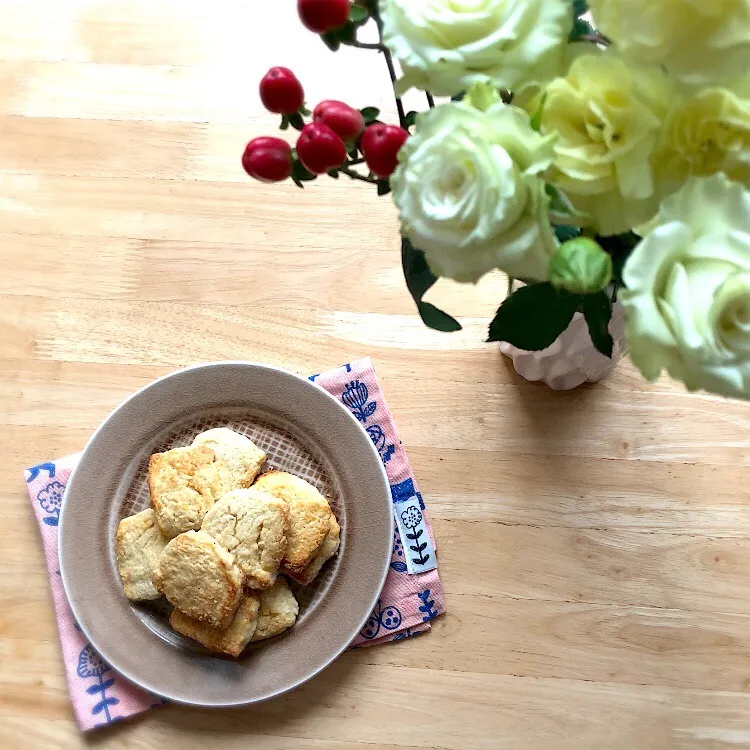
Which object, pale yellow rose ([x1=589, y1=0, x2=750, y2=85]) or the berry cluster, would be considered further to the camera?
the berry cluster

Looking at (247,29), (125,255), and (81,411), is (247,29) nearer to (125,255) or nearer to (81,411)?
(125,255)

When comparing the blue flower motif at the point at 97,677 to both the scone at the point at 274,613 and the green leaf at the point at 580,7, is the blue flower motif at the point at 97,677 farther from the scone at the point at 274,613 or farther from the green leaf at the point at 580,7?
the green leaf at the point at 580,7

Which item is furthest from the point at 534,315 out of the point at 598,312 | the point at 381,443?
A: the point at 381,443

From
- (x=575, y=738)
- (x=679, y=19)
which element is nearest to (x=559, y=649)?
(x=575, y=738)

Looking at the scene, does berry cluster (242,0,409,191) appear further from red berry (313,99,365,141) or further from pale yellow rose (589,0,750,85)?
pale yellow rose (589,0,750,85)

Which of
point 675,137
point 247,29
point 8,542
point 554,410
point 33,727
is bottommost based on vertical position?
point 33,727

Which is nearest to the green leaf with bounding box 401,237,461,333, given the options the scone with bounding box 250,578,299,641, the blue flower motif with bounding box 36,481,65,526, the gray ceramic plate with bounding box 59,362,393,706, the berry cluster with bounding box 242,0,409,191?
the berry cluster with bounding box 242,0,409,191

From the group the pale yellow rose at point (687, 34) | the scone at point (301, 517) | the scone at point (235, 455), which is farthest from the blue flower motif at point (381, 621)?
the pale yellow rose at point (687, 34)

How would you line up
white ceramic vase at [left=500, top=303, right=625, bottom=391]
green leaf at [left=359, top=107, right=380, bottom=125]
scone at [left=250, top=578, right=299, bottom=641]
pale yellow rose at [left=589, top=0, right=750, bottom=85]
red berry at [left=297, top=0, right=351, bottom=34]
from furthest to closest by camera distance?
scone at [left=250, top=578, right=299, bottom=641]
white ceramic vase at [left=500, top=303, right=625, bottom=391]
green leaf at [left=359, top=107, right=380, bottom=125]
red berry at [left=297, top=0, right=351, bottom=34]
pale yellow rose at [left=589, top=0, right=750, bottom=85]
